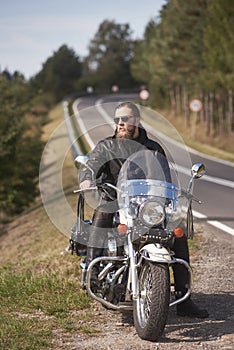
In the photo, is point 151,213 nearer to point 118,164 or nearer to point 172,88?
point 118,164

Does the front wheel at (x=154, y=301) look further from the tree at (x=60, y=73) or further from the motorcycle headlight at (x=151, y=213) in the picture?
the tree at (x=60, y=73)

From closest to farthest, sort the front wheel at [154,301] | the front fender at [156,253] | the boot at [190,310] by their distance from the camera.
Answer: the front wheel at [154,301]
the front fender at [156,253]
the boot at [190,310]

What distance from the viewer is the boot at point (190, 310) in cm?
632

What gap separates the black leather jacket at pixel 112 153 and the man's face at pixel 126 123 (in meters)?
0.06

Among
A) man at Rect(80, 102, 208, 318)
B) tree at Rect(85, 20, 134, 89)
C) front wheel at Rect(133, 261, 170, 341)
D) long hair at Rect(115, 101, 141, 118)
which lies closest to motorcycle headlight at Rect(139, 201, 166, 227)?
front wheel at Rect(133, 261, 170, 341)

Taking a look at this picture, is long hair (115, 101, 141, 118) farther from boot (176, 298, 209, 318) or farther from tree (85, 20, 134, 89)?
tree (85, 20, 134, 89)

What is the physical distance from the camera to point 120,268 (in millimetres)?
6074

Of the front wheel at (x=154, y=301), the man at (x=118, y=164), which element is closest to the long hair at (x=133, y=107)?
the man at (x=118, y=164)

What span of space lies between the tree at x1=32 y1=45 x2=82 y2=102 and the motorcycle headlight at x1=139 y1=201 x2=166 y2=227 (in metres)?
117

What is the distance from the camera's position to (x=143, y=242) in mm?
5660

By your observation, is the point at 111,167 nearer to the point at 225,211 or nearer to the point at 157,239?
the point at 157,239

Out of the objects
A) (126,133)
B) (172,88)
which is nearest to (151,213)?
(126,133)

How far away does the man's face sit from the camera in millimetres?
6246

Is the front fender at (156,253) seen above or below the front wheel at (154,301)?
above
